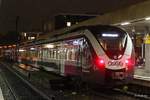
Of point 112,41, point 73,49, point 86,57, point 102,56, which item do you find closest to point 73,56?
point 73,49

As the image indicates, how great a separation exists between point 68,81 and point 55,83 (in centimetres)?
163

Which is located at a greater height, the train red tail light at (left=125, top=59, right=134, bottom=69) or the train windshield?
the train windshield

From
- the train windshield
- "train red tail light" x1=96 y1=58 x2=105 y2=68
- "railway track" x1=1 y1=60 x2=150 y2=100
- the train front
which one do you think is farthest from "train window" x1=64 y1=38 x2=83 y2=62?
"train red tail light" x1=96 y1=58 x2=105 y2=68

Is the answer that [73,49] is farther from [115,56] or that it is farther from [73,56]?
[115,56]

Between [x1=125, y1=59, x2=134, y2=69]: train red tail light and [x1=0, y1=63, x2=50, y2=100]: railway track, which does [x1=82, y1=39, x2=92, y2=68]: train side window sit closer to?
[x1=125, y1=59, x2=134, y2=69]: train red tail light

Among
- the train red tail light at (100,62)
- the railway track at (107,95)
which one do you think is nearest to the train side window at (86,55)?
the train red tail light at (100,62)

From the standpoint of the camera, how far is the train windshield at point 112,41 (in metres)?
16.4

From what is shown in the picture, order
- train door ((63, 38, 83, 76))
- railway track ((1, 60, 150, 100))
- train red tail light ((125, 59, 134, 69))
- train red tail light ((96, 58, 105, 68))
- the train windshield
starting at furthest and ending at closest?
train door ((63, 38, 83, 76)) < train red tail light ((125, 59, 134, 69)) < the train windshield < train red tail light ((96, 58, 105, 68)) < railway track ((1, 60, 150, 100))

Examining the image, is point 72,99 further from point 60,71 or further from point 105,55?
point 60,71

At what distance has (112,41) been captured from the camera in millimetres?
16781

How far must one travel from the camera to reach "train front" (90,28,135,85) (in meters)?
16.0

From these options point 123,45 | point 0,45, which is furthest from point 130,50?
point 0,45

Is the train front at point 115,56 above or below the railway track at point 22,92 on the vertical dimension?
above

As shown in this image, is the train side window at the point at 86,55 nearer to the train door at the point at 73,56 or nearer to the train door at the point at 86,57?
the train door at the point at 86,57
